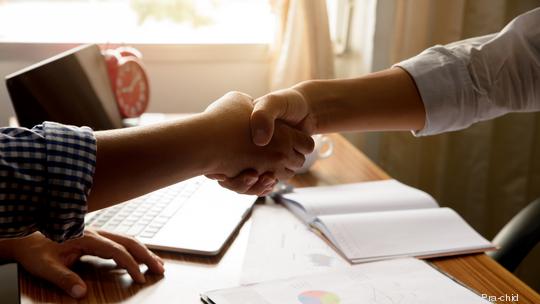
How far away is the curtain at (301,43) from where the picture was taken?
5.27 feet

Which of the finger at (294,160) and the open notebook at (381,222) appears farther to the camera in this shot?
the finger at (294,160)

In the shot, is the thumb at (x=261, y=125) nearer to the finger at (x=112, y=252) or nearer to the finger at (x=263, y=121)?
the finger at (x=263, y=121)

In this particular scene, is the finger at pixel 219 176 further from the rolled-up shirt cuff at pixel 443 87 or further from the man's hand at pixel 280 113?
the rolled-up shirt cuff at pixel 443 87

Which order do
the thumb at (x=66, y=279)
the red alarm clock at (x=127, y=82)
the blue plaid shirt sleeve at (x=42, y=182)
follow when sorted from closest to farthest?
the blue plaid shirt sleeve at (x=42, y=182) < the thumb at (x=66, y=279) < the red alarm clock at (x=127, y=82)

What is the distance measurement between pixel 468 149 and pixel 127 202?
1.10 meters

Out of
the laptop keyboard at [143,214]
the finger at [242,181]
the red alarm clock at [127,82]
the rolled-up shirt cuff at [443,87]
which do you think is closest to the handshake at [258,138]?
the finger at [242,181]

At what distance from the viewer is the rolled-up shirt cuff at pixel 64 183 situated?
27.7 inches

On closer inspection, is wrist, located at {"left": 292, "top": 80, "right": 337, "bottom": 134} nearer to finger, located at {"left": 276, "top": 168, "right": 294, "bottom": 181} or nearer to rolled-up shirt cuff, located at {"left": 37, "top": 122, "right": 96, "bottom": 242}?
finger, located at {"left": 276, "top": 168, "right": 294, "bottom": 181}

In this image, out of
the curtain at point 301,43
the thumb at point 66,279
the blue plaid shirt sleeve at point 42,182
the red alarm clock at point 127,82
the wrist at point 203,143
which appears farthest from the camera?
the curtain at point 301,43

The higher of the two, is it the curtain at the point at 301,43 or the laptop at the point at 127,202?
the curtain at the point at 301,43

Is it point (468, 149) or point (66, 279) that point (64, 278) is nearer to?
point (66, 279)

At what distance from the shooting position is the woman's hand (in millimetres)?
827

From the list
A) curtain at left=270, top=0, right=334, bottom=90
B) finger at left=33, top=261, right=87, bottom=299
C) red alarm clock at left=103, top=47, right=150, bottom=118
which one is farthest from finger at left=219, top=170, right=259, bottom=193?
curtain at left=270, top=0, right=334, bottom=90

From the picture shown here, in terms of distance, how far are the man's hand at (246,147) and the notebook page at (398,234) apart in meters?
0.14
